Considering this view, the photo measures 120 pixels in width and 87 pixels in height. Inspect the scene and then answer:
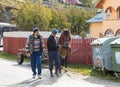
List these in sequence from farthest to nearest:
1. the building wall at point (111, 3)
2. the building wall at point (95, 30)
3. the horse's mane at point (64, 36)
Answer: the building wall at point (95, 30), the building wall at point (111, 3), the horse's mane at point (64, 36)

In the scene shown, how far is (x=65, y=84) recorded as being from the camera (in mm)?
12781

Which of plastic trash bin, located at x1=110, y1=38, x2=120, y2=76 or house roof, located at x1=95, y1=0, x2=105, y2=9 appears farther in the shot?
house roof, located at x1=95, y1=0, x2=105, y2=9

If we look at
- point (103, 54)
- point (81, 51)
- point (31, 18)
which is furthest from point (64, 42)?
point (31, 18)

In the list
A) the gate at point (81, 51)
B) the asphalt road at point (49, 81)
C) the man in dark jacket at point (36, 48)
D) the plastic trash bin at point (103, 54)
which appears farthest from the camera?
the gate at point (81, 51)

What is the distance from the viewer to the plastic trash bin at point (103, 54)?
15.2 m

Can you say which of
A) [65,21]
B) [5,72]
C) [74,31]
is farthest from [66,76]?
[74,31]

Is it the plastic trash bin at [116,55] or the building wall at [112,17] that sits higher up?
the building wall at [112,17]

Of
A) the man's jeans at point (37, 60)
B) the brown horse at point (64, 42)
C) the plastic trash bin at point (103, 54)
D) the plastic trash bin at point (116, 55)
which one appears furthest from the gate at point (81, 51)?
the man's jeans at point (37, 60)

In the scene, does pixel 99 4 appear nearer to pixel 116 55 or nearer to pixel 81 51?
pixel 81 51

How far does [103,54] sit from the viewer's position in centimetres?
1542

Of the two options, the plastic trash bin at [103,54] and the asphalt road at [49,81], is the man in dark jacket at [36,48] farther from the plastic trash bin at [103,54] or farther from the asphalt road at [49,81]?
the plastic trash bin at [103,54]

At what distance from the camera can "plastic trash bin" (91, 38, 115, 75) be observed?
1516 cm

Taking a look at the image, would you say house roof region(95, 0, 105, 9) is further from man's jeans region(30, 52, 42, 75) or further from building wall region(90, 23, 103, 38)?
man's jeans region(30, 52, 42, 75)

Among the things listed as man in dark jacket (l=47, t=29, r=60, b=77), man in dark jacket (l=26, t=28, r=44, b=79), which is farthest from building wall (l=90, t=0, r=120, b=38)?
man in dark jacket (l=26, t=28, r=44, b=79)
